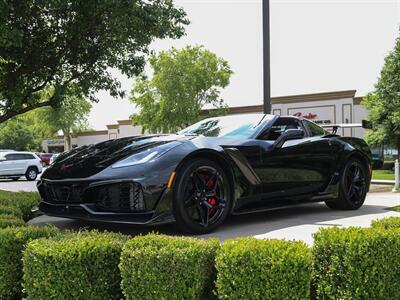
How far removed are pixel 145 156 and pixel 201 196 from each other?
→ 66cm

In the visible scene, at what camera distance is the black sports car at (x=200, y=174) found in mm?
4379

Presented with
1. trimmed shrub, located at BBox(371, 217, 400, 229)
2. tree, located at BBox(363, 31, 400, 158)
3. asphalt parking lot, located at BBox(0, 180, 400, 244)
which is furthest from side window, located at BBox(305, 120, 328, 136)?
tree, located at BBox(363, 31, 400, 158)

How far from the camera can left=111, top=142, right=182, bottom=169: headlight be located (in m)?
4.49

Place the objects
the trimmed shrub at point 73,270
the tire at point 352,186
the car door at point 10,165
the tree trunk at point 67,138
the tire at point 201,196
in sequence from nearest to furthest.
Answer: the trimmed shrub at point 73,270
the tire at point 201,196
the tire at point 352,186
the car door at point 10,165
the tree trunk at point 67,138

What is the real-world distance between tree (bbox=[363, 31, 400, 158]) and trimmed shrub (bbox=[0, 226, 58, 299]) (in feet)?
80.7

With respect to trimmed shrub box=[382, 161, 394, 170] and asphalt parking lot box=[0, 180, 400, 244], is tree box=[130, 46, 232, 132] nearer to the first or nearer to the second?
trimmed shrub box=[382, 161, 394, 170]

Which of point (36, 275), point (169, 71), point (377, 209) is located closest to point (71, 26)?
point (377, 209)

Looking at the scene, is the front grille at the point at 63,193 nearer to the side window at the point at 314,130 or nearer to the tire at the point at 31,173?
the side window at the point at 314,130

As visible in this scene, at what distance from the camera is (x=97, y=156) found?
4.94 meters

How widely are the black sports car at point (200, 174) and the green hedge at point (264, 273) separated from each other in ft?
5.57

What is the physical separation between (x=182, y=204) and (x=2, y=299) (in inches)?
69.2

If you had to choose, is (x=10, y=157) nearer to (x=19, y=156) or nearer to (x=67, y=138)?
(x=19, y=156)

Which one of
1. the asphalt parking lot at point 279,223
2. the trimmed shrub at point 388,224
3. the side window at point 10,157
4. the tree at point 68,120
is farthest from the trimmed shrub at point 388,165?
the tree at point 68,120

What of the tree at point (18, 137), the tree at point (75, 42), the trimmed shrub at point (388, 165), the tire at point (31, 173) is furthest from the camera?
the tree at point (18, 137)
